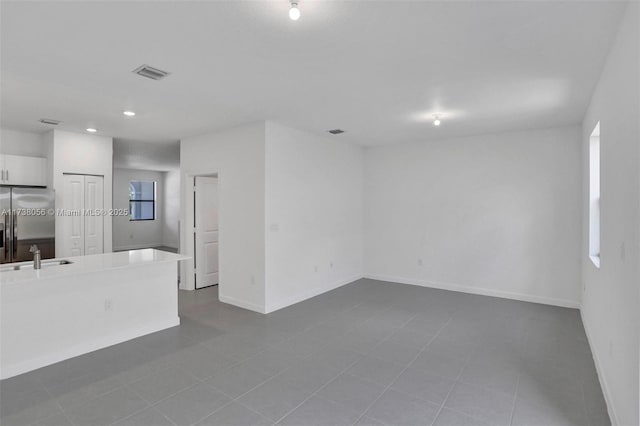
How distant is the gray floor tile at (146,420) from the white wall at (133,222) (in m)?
9.47

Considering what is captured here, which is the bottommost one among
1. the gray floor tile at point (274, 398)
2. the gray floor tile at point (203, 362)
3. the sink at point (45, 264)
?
the gray floor tile at point (274, 398)

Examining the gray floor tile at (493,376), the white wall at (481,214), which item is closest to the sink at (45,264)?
the gray floor tile at (493,376)

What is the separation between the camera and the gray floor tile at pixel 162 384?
2.62m

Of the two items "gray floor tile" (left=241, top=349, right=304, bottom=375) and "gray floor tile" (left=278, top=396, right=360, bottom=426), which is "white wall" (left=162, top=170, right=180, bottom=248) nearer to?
"gray floor tile" (left=241, top=349, right=304, bottom=375)

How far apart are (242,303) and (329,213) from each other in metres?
2.13

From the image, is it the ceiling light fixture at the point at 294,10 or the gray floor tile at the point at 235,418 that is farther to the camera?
the gray floor tile at the point at 235,418

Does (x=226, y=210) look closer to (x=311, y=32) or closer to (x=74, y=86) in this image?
(x=74, y=86)

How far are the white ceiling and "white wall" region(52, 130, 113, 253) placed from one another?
0.72 metres

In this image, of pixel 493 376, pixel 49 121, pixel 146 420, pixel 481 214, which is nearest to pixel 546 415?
pixel 493 376

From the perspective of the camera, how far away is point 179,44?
245cm

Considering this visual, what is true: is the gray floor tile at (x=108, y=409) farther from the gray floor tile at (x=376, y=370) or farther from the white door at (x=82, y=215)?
the white door at (x=82, y=215)

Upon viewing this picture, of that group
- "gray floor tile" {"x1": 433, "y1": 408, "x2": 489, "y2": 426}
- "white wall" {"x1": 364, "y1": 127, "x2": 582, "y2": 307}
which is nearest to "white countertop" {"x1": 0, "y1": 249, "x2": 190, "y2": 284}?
"gray floor tile" {"x1": 433, "y1": 408, "x2": 489, "y2": 426}

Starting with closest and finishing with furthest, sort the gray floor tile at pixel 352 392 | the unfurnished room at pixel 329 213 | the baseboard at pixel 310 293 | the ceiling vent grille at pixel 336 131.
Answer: the unfurnished room at pixel 329 213, the gray floor tile at pixel 352 392, the baseboard at pixel 310 293, the ceiling vent grille at pixel 336 131

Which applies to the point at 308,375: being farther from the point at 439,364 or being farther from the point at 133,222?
the point at 133,222
